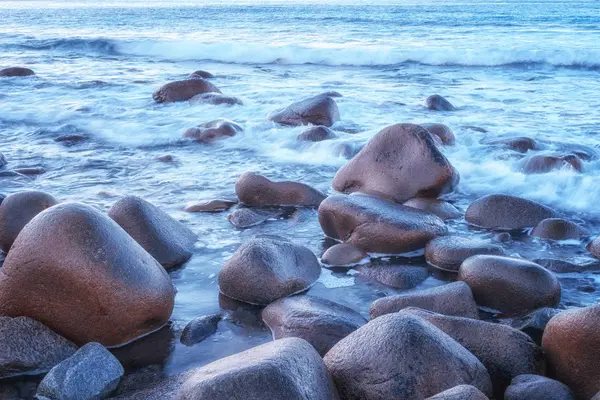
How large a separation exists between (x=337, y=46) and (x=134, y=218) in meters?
12.8

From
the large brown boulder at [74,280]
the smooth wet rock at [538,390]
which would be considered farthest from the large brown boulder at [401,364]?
the large brown boulder at [74,280]

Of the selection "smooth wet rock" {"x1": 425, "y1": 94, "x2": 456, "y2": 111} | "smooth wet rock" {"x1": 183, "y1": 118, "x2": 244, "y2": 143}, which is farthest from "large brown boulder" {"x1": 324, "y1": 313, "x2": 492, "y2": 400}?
"smooth wet rock" {"x1": 425, "y1": 94, "x2": 456, "y2": 111}

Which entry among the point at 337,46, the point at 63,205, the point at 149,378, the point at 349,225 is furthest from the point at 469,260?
the point at 337,46

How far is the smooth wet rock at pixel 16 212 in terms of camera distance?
3.74 meters

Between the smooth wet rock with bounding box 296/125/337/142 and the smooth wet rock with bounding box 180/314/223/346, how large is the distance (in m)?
3.52

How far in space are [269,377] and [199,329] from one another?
1.01 m

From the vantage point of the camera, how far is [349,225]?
3914 mm

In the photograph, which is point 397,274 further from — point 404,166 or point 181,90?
point 181,90

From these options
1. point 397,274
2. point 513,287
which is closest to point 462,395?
point 513,287

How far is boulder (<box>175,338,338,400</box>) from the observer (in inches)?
79.7

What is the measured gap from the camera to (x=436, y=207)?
4.45m

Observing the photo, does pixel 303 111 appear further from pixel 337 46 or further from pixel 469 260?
pixel 337 46

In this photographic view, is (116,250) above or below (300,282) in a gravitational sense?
above

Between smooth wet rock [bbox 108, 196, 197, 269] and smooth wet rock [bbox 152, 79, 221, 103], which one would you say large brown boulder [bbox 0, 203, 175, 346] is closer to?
smooth wet rock [bbox 108, 196, 197, 269]
